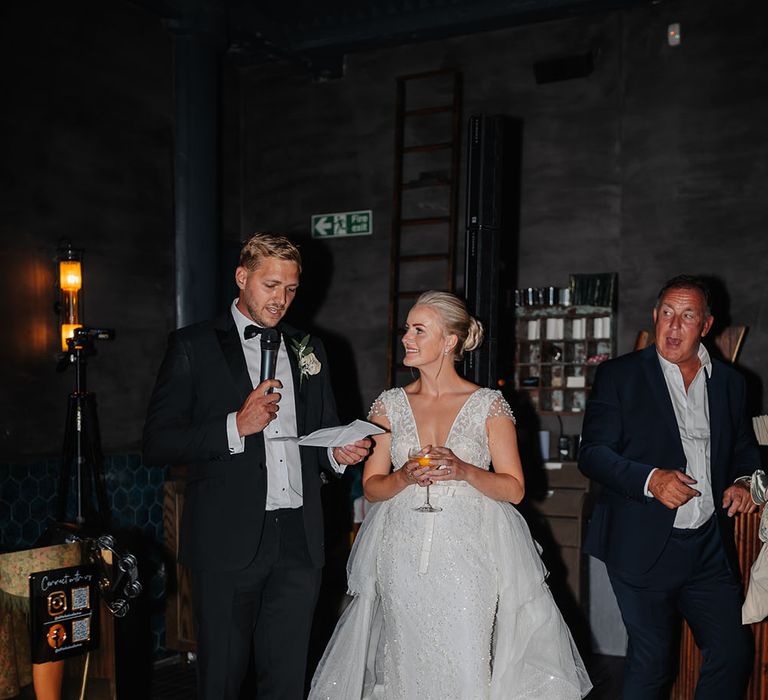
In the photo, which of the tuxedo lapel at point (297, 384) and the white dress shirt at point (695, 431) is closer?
the tuxedo lapel at point (297, 384)

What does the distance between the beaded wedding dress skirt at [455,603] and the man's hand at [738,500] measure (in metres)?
0.73

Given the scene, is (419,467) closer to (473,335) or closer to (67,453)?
(473,335)

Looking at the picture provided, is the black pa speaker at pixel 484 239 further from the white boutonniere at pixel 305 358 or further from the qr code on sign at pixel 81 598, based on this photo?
the qr code on sign at pixel 81 598

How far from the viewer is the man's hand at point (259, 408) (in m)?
2.68

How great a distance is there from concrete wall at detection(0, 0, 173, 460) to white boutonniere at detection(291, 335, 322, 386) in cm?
285

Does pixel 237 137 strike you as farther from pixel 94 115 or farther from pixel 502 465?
pixel 502 465

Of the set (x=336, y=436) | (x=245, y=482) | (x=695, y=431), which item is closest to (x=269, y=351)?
(x=336, y=436)

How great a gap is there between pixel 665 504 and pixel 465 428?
74 centimetres

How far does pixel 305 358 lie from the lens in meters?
3.08

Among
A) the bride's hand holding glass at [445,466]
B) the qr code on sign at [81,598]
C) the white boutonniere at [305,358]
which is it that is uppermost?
the white boutonniere at [305,358]

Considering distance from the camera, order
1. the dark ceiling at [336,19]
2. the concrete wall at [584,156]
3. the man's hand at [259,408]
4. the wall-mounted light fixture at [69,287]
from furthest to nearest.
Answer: the dark ceiling at [336,19], the concrete wall at [584,156], the wall-mounted light fixture at [69,287], the man's hand at [259,408]

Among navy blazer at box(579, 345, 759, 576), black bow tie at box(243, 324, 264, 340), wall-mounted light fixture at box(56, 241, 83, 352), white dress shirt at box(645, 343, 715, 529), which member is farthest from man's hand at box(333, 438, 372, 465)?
wall-mounted light fixture at box(56, 241, 83, 352)

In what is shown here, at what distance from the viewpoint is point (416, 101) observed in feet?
22.9

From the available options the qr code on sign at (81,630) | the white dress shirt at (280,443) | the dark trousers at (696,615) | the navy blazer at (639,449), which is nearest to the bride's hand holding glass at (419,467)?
the white dress shirt at (280,443)
